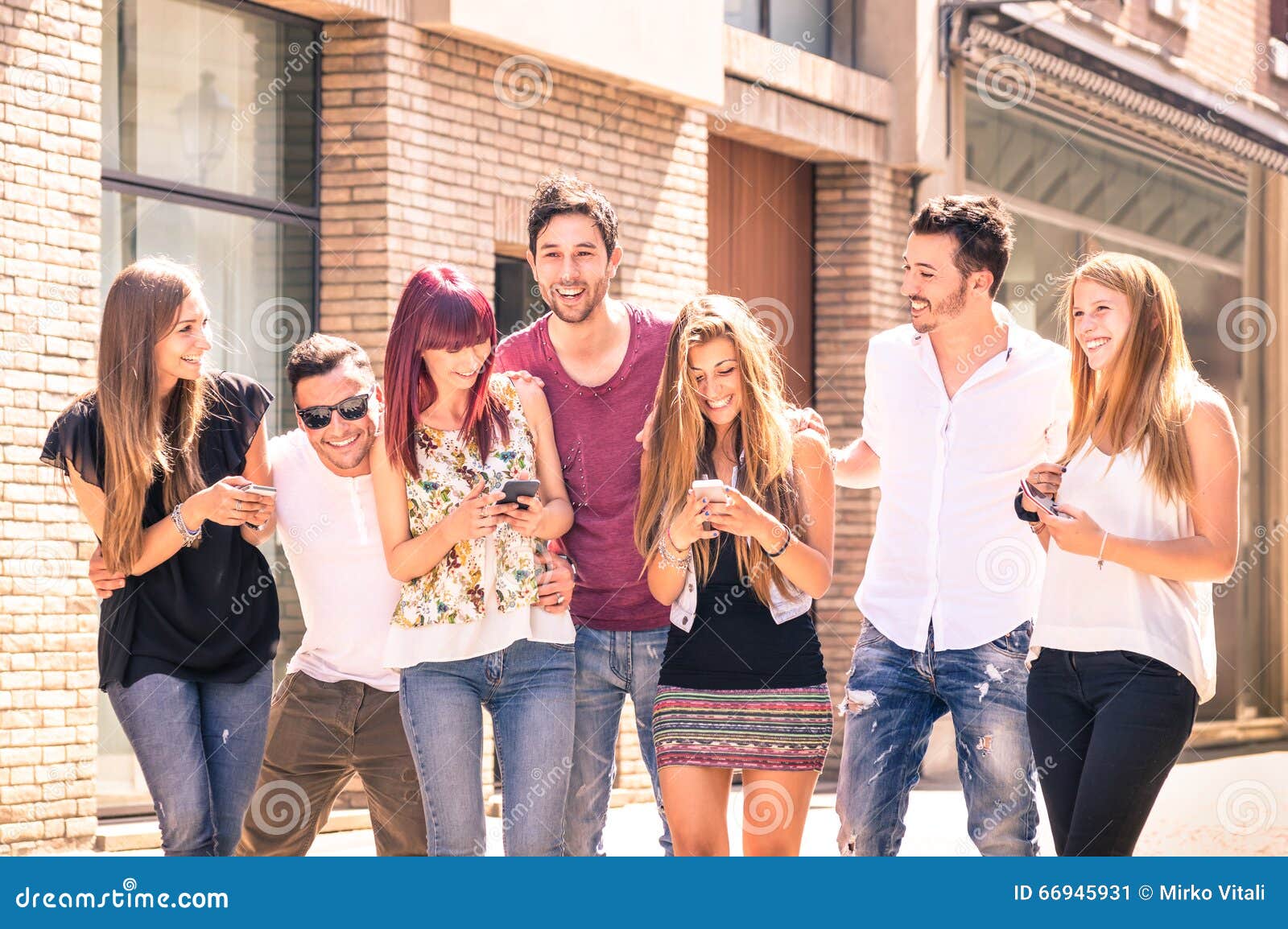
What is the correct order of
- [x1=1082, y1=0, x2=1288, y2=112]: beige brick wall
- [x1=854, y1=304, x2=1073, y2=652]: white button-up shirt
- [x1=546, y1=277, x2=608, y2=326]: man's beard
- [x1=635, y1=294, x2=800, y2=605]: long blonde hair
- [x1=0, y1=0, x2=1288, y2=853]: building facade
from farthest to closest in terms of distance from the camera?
[x1=1082, y1=0, x2=1288, y2=112]: beige brick wall, [x1=0, y1=0, x2=1288, y2=853]: building facade, [x1=546, y1=277, x2=608, y2=326]: man's beard, [x1=854, y1=304, x2=1073, y2=652]: white button-up shirt, [x1=635, y1=294, x2=800, y2=605]: long blonde hair

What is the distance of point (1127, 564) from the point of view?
15.5 feet

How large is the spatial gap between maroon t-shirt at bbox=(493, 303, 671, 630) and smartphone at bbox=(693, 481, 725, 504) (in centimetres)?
55

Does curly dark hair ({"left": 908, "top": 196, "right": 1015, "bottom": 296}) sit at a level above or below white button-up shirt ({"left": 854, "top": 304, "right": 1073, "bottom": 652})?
above

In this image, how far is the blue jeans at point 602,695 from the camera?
5430mm

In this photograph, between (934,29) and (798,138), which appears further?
(934,29)

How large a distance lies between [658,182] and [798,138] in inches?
72.9

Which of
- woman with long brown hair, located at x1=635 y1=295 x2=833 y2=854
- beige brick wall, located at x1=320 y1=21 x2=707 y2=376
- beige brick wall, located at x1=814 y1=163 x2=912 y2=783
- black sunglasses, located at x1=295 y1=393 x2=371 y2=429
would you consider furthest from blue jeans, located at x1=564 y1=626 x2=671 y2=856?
beige brick wall, located at x1=814 y1=163 x2=912 y2=783

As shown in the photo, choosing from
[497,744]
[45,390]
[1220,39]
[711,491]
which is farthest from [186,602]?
[1220,39]

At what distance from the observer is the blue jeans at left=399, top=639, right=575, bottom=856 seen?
4.88 m

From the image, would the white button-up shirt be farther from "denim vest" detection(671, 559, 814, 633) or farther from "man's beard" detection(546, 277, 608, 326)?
"man's beard" detection(546, 277, 608, 326)

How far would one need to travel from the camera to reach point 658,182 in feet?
42.1

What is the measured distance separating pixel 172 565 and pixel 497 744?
1.01 meters

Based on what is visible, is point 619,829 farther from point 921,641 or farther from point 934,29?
point 934,29
